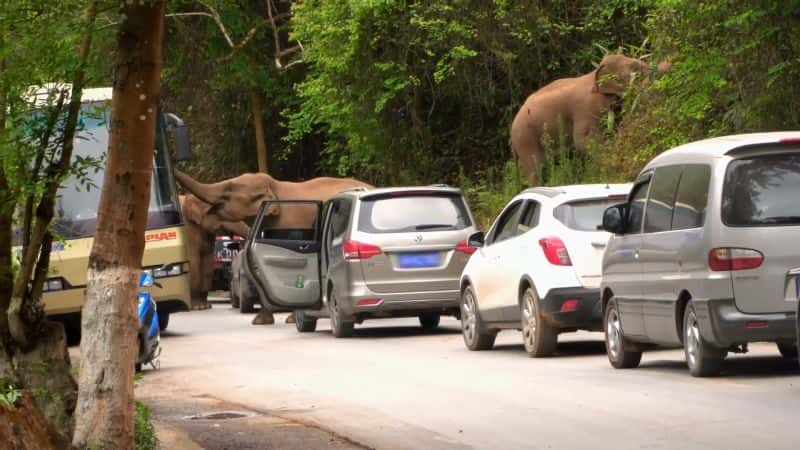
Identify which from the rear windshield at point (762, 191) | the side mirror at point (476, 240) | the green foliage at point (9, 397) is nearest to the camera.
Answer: the green foliage at point (9, 397)

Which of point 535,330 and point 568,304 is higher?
point 568,304

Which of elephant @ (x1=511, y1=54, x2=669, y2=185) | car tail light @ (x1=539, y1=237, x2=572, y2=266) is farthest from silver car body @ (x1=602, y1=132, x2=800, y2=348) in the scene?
elephant @ (x1=511, y1=54, x2=669, y2=185)

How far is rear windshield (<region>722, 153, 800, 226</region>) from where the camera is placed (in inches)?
543

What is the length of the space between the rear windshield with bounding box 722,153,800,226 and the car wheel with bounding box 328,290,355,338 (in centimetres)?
967

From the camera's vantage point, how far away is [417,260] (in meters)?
22.5

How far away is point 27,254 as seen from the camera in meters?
11.2

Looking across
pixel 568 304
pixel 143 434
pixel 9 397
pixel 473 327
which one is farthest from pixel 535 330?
pixel 9 397

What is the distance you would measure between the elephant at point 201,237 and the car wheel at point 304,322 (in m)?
9.45

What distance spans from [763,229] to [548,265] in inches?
152

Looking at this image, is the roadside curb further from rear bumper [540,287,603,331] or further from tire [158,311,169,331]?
tire [158,311,169,331]

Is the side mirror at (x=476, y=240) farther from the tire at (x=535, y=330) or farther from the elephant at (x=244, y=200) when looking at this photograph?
the elephant at (x=244, y=200)

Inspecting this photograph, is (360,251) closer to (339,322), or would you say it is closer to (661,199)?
(339,322)

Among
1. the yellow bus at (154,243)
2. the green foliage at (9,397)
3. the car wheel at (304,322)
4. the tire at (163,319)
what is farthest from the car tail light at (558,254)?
the tire at (163,319)

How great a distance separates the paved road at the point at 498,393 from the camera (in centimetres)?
1154
